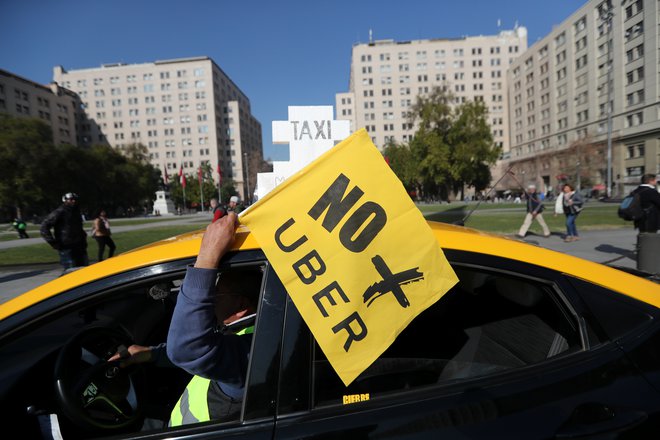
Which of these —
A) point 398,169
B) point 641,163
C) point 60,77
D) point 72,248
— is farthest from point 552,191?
point 60,77

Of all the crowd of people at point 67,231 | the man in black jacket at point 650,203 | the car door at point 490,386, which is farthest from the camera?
the crowd of people at point 67,231

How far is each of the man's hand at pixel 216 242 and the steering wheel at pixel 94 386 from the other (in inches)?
31.0

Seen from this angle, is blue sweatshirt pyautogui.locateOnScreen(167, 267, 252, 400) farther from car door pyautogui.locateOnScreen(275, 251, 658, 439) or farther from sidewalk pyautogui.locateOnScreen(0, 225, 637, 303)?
sidewalk pyautogui.locateOnScreen(0, 225, 637, 303)

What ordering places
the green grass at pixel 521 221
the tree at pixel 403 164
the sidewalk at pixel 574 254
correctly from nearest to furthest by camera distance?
1. the sidewalk at pixel 574 254
2. the green grass at pixel 521 221
3. the tree at pixel 403 164

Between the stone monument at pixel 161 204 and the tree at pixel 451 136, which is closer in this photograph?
the tree at pixel 451 136

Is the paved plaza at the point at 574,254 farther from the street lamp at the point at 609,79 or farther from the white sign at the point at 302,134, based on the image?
the street lamp at the point at 609,79

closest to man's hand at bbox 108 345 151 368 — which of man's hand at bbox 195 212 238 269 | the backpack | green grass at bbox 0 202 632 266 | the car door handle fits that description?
man's hand at bbox 195 212 238 269

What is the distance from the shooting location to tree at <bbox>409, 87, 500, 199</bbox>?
4816cm

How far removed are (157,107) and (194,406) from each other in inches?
4671

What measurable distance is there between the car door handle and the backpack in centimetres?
663

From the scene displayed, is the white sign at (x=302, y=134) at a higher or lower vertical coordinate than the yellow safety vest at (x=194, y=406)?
higher

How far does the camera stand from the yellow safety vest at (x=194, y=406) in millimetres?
1308

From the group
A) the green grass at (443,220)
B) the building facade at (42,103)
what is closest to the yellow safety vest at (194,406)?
the green grass at (443,220)

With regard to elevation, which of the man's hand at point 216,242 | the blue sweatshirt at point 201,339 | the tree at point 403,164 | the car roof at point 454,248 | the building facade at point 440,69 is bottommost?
the blue sweatshirt at point 201,339
